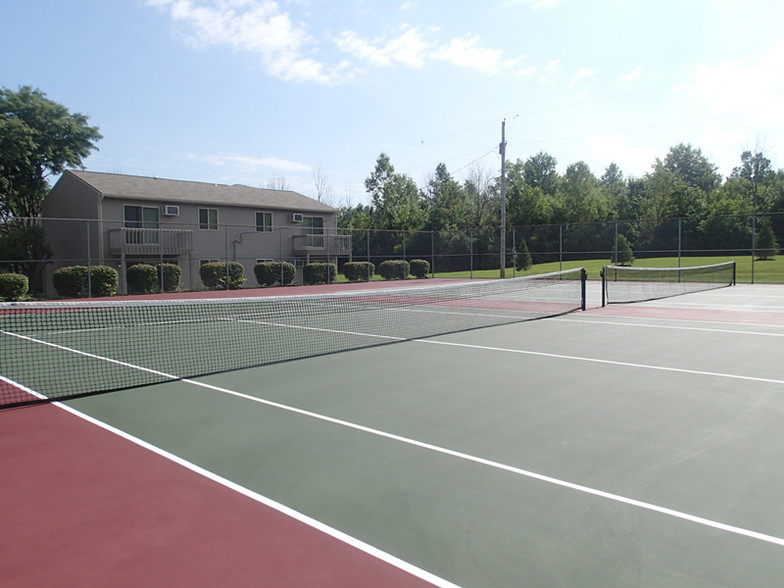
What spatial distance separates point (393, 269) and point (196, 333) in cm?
2420

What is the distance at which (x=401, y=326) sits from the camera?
505 inches

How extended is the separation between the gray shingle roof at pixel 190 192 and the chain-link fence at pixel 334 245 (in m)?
1.51

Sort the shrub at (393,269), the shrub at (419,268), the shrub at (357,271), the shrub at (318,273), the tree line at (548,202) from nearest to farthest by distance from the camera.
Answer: the shrub at (318,273)
the shrub at (357,271)
the shrub at (393,269)
the shrub at (419,268)
the tree line at (548,202)

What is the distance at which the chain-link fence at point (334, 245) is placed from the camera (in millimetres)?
26453

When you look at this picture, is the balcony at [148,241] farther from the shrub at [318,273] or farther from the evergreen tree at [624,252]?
the evergreen tree at [624,252]

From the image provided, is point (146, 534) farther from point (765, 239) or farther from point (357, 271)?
point (765, 239)

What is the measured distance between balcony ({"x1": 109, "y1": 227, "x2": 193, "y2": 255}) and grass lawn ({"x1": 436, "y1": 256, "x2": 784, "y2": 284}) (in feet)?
57.8

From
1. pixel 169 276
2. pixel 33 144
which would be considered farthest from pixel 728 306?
pixel 33 144

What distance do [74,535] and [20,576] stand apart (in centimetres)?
41

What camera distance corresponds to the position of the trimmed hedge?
72.5ft

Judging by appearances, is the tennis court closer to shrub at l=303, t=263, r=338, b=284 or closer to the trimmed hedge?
the trimmed hedge

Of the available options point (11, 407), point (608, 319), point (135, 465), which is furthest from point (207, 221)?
point (135, 465)

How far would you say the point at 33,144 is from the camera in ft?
101

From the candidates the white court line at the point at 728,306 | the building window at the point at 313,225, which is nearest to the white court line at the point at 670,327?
the white court line at the point at 728,306
